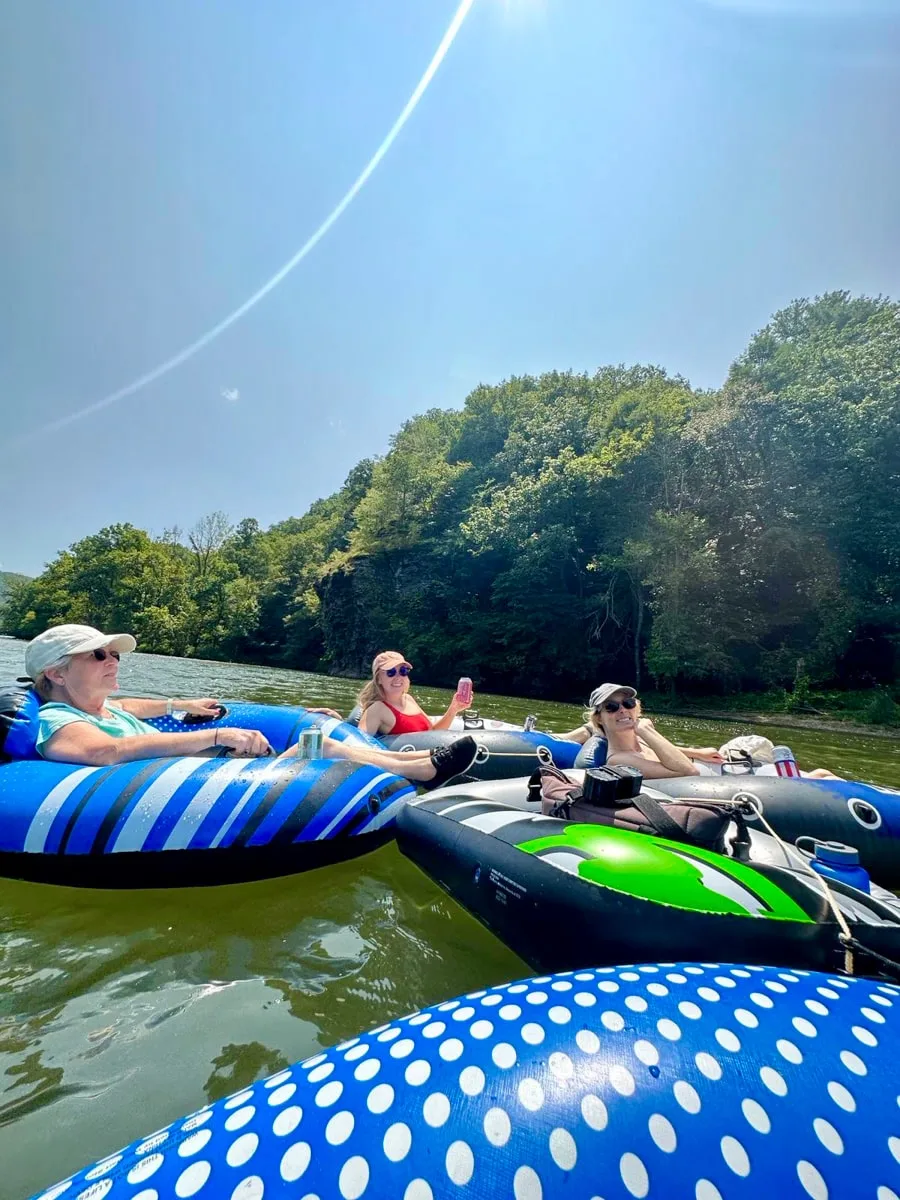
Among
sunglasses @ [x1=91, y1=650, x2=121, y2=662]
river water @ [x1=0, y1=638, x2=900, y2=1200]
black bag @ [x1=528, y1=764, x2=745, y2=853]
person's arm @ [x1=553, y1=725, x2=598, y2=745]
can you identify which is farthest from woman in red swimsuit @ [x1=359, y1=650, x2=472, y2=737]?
black bag @ [x1=528, y1=764, x2=745, y2=853]

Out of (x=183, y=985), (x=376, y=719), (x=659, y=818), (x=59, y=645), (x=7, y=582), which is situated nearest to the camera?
(x=183, y=985)

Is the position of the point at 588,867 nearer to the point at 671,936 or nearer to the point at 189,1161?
the point at 671,936

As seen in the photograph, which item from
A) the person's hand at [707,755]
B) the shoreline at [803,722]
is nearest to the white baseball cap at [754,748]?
the person's hand at [707,755]

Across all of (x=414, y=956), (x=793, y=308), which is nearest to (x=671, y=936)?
(x=414, y=956)

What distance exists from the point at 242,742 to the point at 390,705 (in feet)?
6.01

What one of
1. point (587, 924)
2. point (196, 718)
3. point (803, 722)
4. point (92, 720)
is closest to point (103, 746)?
point (92, 720)

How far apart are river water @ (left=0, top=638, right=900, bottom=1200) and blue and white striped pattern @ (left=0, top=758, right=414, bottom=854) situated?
0.28 m

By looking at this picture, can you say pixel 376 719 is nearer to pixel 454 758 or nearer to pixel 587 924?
pixel 454 758

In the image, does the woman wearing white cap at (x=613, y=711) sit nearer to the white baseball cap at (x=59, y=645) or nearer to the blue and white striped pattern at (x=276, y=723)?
the blue and white striped pattern at (x=276, y=723)

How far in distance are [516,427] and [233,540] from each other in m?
32.4

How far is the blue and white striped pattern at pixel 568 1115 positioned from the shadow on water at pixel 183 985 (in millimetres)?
654

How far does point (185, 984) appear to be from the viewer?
1.87 m

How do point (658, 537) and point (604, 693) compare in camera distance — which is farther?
point (658, 537)

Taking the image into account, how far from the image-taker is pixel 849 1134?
0.85 metres
